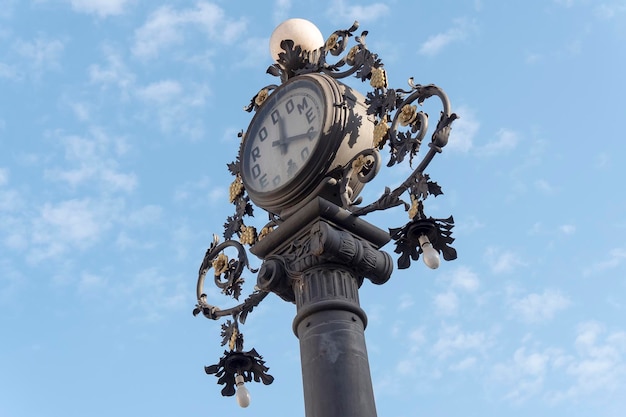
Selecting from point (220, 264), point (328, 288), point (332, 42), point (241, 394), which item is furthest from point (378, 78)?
point (241, 394)

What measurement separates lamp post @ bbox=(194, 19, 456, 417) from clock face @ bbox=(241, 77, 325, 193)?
0.7 inches

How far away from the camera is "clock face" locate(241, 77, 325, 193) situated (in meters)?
11.1

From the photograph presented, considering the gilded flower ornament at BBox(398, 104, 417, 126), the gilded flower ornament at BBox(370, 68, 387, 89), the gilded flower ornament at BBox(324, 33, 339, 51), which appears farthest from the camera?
the gilded flower ornament at BBox(324, 33, 339, 51)

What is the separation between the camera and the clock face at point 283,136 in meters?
11.1

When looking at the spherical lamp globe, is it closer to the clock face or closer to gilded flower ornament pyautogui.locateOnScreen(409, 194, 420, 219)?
the clock face

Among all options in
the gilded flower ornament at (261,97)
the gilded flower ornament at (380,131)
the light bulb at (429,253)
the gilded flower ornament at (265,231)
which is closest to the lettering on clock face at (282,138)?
the gilded flower ornament at (261,97)

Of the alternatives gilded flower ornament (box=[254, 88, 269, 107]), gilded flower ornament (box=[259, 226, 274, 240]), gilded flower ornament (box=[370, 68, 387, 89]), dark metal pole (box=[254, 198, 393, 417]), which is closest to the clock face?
gilded flower ornament (box=[254, 88, 269, 107])

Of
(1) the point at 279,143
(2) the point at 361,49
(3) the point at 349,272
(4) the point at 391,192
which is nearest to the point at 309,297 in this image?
(3) the point at 349,272

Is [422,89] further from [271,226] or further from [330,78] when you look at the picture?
[271,226]

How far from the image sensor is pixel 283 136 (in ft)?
38.1

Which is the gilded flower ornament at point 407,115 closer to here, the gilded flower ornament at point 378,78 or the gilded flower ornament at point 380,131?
the gilded flower ornament at point 380,131

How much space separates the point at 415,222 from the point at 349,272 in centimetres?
105

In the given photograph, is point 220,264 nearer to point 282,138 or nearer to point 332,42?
point 282,138

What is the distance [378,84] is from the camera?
11.1m
